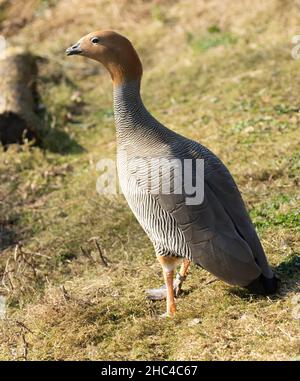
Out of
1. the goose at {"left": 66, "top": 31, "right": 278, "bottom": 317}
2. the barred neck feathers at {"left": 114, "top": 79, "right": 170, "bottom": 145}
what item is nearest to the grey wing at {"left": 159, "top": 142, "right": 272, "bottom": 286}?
the goose at {"left": 66, "top": 31, "right": 278, "bottom": 317}

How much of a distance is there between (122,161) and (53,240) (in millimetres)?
1669

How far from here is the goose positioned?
13.9 feet

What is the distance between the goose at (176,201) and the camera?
13.9 feet

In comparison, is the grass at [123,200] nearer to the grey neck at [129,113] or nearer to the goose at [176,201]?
the goose at [176,201]

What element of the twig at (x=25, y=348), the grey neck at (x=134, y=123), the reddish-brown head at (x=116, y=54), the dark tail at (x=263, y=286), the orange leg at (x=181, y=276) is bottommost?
the twig at (x=25, y=348)

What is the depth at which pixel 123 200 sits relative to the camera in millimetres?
6391

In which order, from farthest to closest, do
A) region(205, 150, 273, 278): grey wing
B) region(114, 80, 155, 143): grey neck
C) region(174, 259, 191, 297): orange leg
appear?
region(174, 259, 191, 297): orange leg → region(114, 80, 155, 143): grey neck → region(205, 150, 273, 278): grey wing

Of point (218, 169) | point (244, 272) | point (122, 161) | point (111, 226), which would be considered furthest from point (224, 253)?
point (111, 226)

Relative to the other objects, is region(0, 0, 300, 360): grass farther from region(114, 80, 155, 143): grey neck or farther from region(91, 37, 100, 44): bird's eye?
region(91, 37, 100, 44): bird's eye

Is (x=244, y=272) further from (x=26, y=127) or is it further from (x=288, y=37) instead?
(x=288, y=37)

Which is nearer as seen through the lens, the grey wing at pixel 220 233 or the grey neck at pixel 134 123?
the grey wing at pixel 220 233

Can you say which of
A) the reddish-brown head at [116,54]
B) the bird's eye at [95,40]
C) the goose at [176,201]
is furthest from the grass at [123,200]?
the bird's eye at [95,40]

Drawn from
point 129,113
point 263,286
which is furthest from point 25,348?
point 129,113

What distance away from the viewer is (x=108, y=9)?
11469 millimetres
